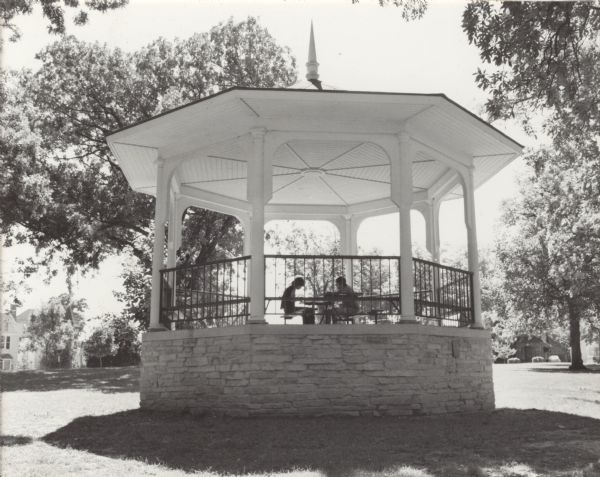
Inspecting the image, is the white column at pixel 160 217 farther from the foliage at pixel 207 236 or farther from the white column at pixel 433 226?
the foliage at pixel 207 236

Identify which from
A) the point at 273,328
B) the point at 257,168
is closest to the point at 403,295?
the point at 273,328

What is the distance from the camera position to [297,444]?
7371 millimetres

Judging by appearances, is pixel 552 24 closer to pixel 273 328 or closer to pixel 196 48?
pixel 273 328

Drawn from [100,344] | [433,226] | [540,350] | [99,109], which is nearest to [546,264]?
[433,226]

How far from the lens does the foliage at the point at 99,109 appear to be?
20500 millimetres

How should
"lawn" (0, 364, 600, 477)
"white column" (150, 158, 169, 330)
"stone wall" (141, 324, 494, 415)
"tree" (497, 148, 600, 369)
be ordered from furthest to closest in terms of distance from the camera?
1. "tree" (497, 148, 600, 369)
2. "white column" (150, 158, 169, 330)
3. "stone wall" (141, 324, 494, 415)
4. "lawn" (0, 364, 600, 477)

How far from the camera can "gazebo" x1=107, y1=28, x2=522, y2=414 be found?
978 cm

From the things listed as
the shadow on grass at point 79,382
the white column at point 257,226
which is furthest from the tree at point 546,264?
the shadow on grass at point 79,382

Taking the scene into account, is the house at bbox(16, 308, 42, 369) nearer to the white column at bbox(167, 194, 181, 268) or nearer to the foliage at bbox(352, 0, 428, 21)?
the white column at bbox(167, 194, 181, 268)

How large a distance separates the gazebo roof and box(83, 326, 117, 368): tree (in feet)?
89.0

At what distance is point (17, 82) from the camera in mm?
22703

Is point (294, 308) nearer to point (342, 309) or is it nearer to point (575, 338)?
point (342, 309)

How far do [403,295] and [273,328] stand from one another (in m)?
2.22

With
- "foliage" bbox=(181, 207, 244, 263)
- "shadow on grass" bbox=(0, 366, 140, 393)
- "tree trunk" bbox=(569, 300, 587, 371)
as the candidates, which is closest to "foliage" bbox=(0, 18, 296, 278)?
"foliage" bbox=(181, 207, 244, 263)
